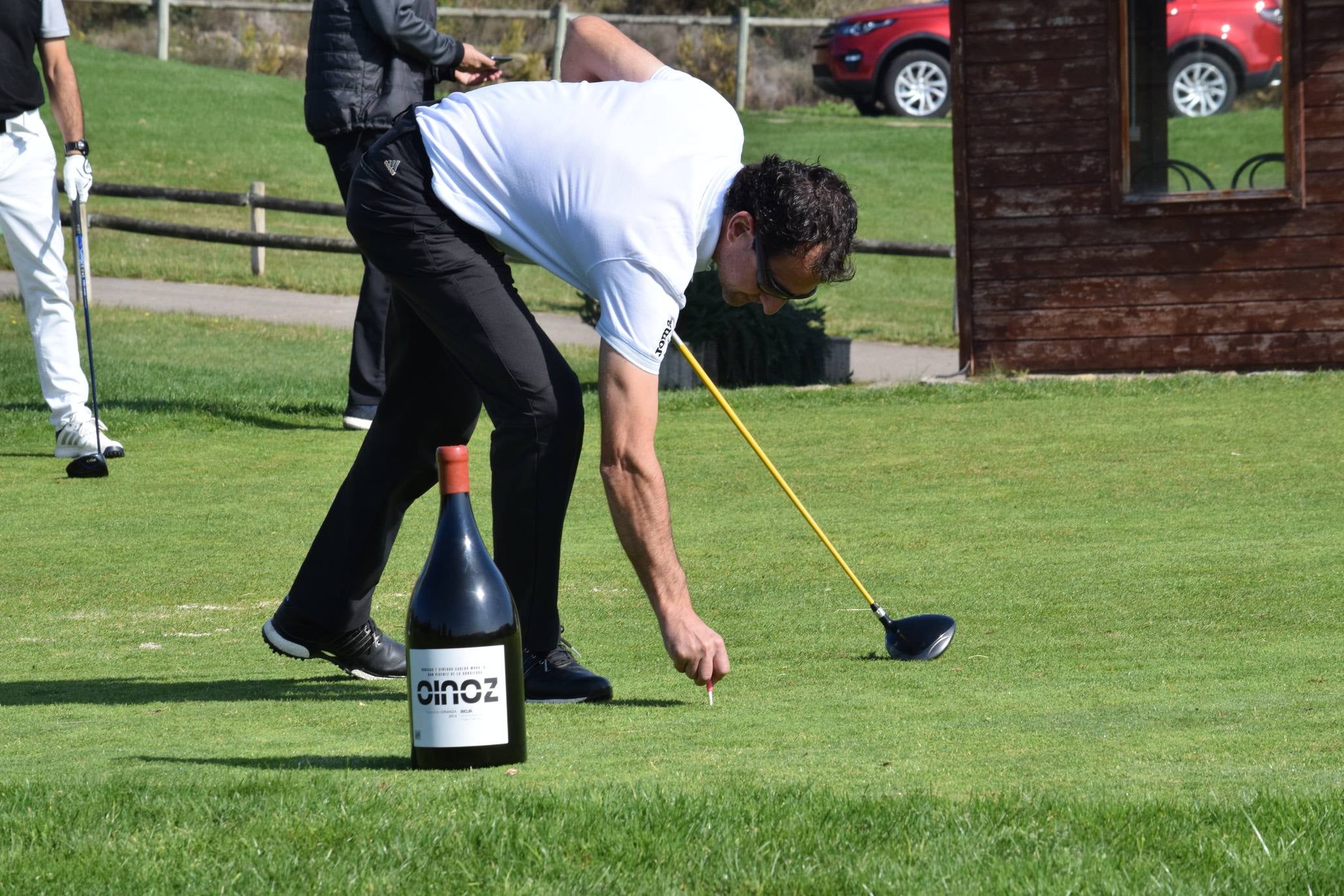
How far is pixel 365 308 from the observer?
901cm

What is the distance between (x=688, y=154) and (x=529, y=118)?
42cm

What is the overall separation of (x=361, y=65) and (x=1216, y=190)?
225 inches

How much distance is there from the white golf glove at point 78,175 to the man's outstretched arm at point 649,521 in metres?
5.15

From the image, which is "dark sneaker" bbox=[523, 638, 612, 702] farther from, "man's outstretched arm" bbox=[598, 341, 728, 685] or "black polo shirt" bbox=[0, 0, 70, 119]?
"black polo shirt" bbox=[0, 0, 70, 119]

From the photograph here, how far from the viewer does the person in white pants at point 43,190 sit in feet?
27.0

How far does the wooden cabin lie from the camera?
11555mm

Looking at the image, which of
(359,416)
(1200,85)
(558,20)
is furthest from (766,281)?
(558,20)

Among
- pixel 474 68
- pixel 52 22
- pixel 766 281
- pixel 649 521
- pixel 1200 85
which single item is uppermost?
pixel 52 22

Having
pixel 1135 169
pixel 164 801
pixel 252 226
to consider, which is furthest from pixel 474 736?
pixel 252 226

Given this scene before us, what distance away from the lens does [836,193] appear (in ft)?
13.0

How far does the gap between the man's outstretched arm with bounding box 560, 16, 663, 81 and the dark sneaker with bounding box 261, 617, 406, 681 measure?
148cm

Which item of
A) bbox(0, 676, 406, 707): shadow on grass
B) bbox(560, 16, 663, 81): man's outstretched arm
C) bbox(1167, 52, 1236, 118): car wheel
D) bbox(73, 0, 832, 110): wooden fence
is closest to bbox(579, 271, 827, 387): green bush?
bbox(1167, 52, 1236, 118): car wheel

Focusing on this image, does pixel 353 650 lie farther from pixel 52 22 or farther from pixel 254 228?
pixel 254 228

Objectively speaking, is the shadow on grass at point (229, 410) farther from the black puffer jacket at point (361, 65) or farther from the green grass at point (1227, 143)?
the green grass at point (1227, 143)
